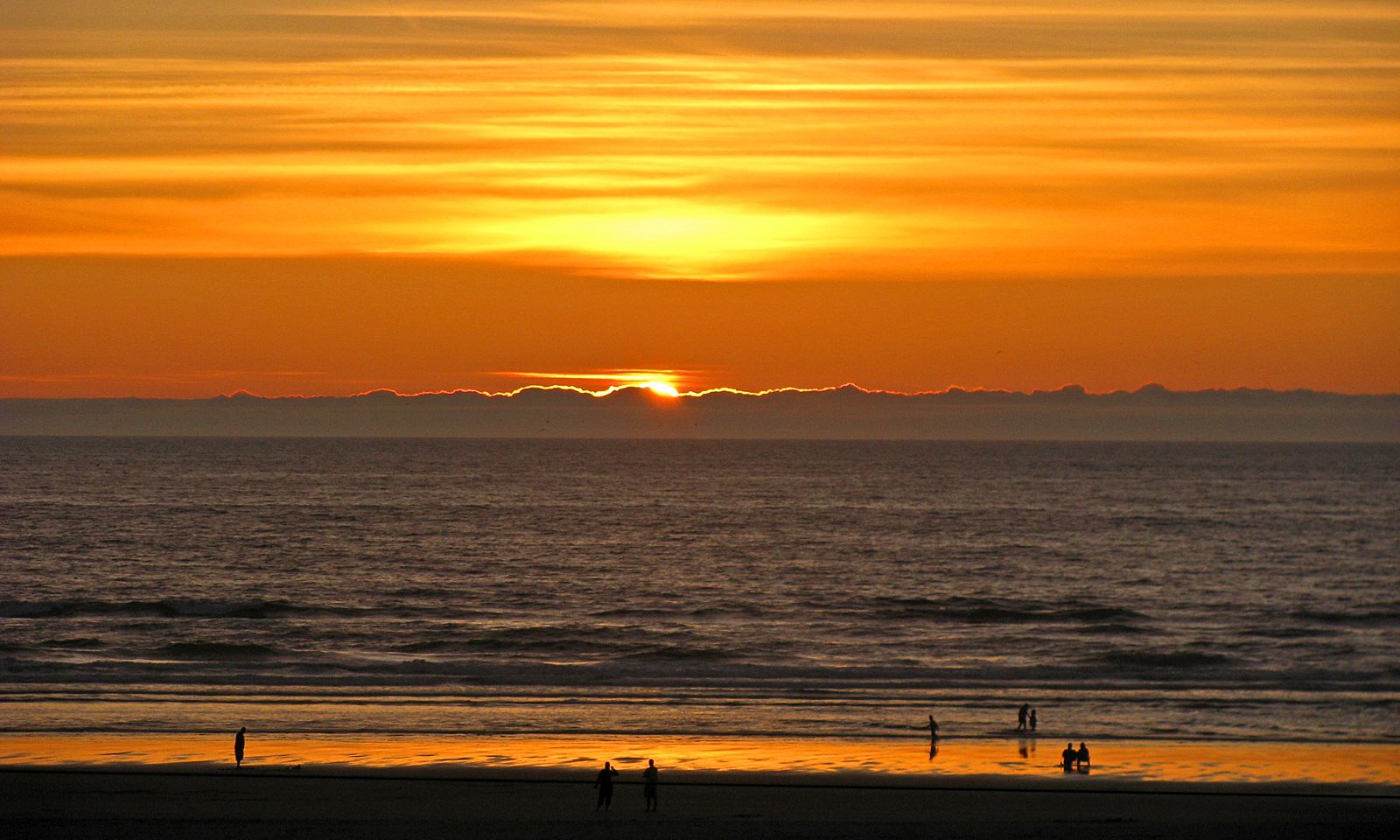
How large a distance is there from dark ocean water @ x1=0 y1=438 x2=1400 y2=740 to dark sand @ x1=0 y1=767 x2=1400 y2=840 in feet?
21.8

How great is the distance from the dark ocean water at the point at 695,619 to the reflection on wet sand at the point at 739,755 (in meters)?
1.59

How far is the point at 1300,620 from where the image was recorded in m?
64.3

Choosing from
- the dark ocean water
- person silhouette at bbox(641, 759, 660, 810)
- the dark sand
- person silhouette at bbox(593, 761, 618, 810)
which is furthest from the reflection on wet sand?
person silhouette at bbox(593, 761, 618, 810)

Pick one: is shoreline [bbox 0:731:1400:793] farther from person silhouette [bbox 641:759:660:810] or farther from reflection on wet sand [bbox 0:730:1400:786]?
person silhouette [bbox 641:759:660:810]

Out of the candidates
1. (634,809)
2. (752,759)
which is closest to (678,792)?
(634,809)

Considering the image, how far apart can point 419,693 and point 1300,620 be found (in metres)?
41.5

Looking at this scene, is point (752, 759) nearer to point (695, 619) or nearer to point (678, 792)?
point (678, 792)

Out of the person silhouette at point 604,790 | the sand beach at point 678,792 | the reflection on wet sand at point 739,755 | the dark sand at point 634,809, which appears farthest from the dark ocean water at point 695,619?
the person silhouette at point 604,790

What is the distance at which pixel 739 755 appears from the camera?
33438 mm

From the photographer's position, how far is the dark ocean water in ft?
130

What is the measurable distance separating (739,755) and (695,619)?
30.3 meters

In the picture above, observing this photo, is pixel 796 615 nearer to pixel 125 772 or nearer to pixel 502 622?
pixel 502 622

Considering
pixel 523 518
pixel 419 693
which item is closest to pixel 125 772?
pixel 419 693

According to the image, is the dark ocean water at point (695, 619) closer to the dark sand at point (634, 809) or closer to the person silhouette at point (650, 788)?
the dark sand at point (634, 809)
